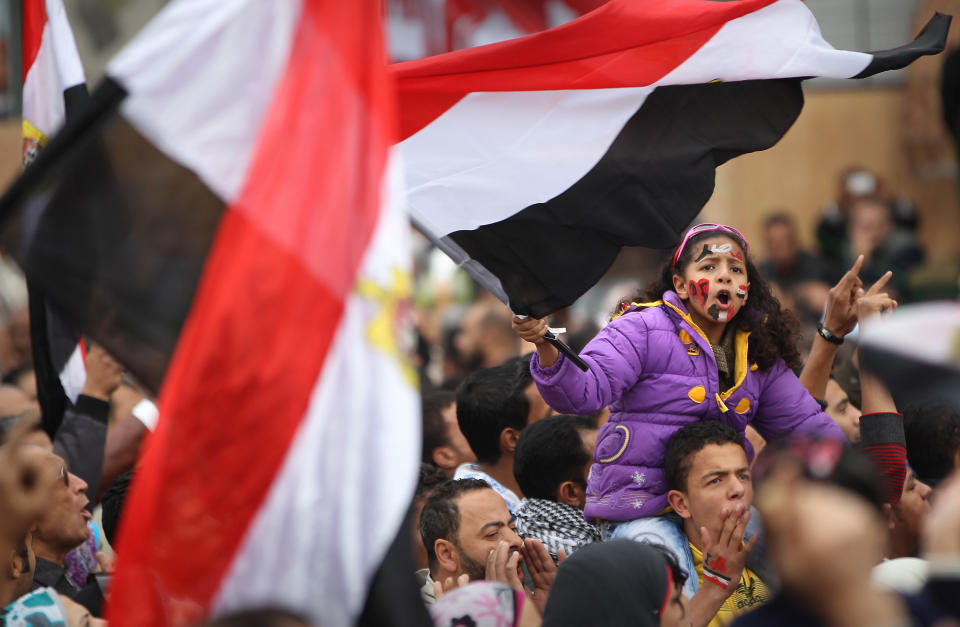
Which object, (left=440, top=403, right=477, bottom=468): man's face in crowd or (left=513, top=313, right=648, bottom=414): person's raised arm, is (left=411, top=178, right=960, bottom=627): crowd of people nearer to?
(left=513, top=313, right=648, bottom=414): person's raised arm

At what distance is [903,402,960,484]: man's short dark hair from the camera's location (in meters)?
4.27

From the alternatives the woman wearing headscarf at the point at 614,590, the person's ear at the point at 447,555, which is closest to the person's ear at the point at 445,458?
the person's ear at the point at 447,555

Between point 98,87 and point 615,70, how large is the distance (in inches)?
77.9

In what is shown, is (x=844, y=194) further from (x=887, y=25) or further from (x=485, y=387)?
(x=485, y=387)

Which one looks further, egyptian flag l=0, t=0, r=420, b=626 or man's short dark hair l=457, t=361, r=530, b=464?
man's short dark hair l=457, t=361, r=530, b=464

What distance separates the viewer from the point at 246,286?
9.36 ft

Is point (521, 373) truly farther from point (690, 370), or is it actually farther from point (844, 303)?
point (844, 303)

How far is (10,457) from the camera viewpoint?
2.81 m

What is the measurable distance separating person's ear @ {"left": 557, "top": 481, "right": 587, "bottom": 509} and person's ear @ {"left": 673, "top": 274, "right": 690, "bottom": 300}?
3.11 feet

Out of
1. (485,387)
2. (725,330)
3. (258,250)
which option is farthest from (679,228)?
(258,250)

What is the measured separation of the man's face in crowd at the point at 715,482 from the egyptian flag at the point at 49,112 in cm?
226

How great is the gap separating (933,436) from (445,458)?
2368mm

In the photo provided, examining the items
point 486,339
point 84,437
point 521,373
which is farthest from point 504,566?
point 486,339

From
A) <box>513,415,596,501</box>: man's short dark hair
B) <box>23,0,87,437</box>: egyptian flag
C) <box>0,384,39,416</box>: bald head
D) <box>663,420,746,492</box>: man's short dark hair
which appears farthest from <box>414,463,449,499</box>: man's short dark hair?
<box>0,384,39,416</box>: bald head
